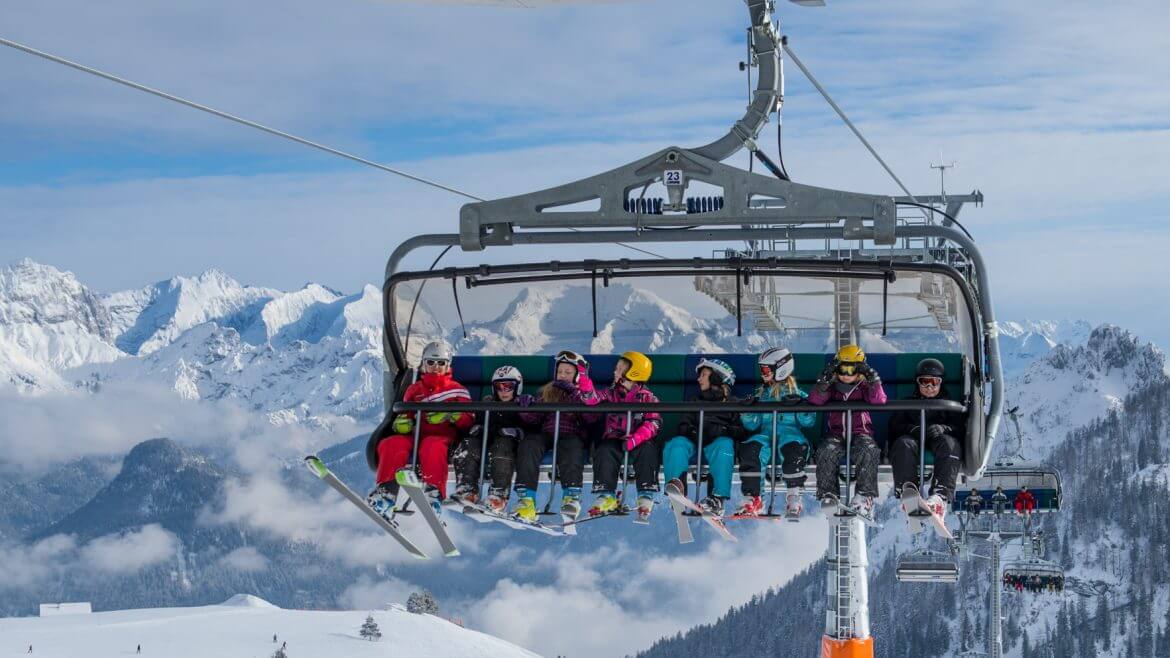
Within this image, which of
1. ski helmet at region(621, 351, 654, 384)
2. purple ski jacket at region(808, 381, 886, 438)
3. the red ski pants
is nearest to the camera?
purple ski jacket at region(808, 381, 886, 438)

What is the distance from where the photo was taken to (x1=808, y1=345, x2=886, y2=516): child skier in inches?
533

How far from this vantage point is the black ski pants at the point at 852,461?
44.4ft

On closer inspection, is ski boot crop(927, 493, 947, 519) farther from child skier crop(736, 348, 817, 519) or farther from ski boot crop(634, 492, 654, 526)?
ski boot crop(634, 492, 654, 526)

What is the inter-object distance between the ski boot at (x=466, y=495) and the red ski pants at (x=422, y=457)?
0.22 metres

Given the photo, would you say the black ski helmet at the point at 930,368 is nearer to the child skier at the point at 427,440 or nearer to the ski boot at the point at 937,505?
the ski boot at the point at 937,505

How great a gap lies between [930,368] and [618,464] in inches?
112

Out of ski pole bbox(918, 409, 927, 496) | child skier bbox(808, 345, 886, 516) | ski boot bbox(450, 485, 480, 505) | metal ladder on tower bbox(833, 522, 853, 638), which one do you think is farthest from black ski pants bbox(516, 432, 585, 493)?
metal ladder on tower bbox(833, 522, 853, 638)

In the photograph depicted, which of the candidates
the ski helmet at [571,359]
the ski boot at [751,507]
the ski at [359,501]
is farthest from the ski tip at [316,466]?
the ski boot at [751,507]

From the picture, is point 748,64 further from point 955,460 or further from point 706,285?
point 955,460

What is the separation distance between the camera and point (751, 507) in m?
13.7

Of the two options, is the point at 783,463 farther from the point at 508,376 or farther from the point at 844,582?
the point at 844,582

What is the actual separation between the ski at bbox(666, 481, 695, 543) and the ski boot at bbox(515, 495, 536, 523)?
1.15m

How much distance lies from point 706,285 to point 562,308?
4.23 feet

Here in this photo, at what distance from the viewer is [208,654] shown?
177 metres
